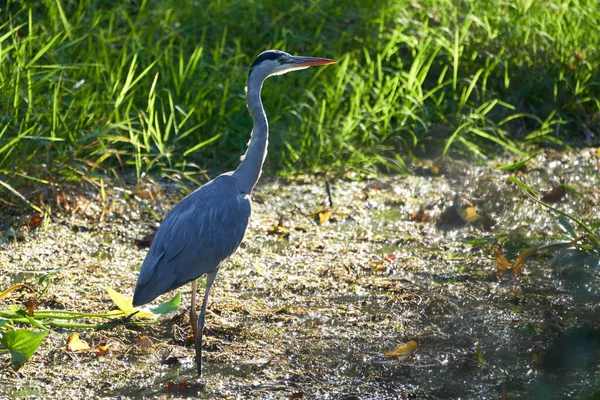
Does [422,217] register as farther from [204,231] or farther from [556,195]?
[204,231]

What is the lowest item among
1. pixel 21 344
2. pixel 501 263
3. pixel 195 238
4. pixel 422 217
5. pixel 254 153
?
pixel 422 217

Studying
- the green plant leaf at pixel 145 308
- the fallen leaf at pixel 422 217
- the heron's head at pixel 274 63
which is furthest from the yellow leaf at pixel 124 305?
the fallen leaf at pixel 422 217

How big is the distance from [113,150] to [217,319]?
5.97 ft

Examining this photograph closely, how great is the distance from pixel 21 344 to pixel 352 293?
173cm

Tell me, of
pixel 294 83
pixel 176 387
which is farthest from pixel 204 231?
pixel 294 83

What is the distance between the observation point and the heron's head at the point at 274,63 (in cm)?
459

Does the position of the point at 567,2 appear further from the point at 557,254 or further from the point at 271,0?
the point at 557,254

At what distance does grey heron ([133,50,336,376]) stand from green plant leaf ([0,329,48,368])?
0.44 meters

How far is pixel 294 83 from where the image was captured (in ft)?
23.6

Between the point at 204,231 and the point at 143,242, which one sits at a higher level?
the point at 204,231

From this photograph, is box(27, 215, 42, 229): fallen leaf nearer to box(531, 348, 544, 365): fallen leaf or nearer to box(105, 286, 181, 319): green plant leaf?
box(105, 286, 181, 319): green plant leaf

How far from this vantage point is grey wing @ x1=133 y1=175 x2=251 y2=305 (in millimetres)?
3971

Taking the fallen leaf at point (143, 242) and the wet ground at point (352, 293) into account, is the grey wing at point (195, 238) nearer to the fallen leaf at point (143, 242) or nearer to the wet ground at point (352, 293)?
the wet ground at point (352, 293)

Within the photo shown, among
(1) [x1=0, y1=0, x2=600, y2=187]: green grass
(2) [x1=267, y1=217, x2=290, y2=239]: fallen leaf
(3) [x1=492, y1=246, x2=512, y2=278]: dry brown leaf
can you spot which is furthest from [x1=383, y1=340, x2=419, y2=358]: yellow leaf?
(1) [x1=0, y1=0, x2=600, y2=187]: green grass
